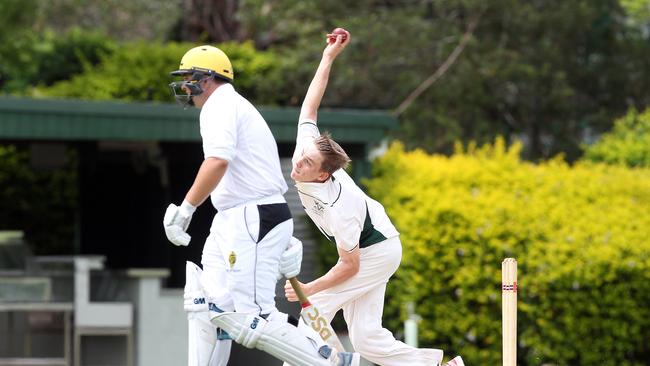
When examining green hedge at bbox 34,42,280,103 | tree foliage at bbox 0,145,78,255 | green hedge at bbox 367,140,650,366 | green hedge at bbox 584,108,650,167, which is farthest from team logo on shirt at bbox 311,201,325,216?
tree foliage at bbox 0,145,78,255

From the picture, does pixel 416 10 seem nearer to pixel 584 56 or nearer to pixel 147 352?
pixel 584 56

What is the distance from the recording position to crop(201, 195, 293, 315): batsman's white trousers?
19.9 feet

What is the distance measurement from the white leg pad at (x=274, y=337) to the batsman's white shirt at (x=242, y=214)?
0.06m

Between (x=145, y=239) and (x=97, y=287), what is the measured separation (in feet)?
17.6

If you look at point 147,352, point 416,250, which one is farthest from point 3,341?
point 416,250

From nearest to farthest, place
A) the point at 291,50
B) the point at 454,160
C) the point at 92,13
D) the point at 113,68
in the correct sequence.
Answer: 1. the point at 454,160
2. the point at 113,68
3. the point at 291,50
4. the point at 92,13

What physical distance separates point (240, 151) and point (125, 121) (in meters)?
5.65

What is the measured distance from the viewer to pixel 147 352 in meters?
12.1

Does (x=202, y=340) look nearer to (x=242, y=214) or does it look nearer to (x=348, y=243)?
(x=242, y=214)

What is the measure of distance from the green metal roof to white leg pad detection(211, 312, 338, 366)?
574 centimetres

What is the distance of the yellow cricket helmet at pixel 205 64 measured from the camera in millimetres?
6246

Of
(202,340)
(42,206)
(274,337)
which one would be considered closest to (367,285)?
(274,337)

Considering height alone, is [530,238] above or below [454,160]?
below

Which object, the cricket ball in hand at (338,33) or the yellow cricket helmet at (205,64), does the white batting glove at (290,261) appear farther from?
the cricket ball in hand at (338,33)
